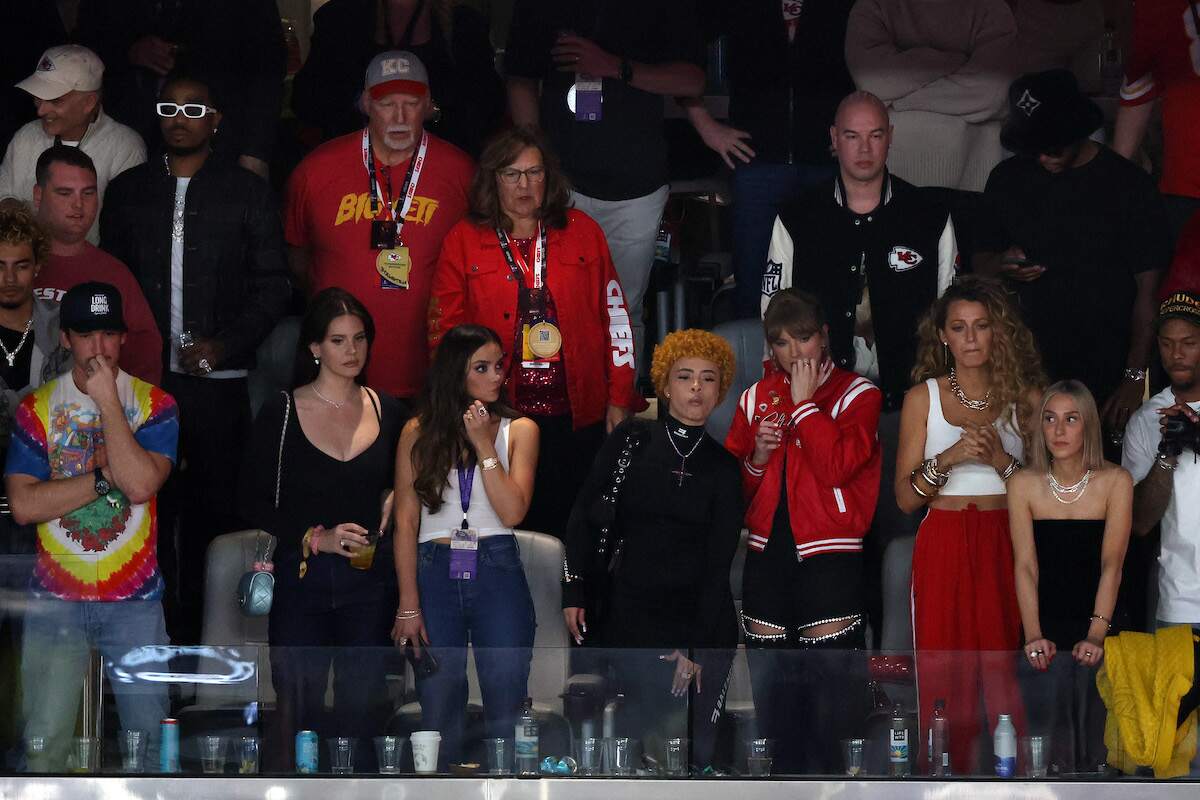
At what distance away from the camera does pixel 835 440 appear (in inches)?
226

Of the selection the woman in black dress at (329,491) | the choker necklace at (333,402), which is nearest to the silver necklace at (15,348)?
the woman in black dress at (329,491)

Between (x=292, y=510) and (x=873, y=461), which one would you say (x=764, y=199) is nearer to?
(x=873, y=461)

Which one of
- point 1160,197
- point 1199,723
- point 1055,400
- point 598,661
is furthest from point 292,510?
point 1160,197

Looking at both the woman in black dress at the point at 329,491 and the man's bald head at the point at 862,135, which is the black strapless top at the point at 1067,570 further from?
the woman in black dress at the point at 329,491

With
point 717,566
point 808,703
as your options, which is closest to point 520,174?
point 717,566

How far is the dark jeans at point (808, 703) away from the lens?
5227 millimetres

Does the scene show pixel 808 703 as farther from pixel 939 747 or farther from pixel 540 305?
pixel 540 305

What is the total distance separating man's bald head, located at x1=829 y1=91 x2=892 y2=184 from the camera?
6680 millimetres

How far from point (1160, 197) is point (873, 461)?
75.8 inches

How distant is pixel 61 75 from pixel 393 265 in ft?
4.53

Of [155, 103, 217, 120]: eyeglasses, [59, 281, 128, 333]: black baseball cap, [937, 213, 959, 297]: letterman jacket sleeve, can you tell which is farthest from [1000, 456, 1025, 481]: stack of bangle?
[155, 103, 217, 120]: eyeglasses

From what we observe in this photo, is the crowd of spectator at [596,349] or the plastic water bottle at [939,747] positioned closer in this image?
the plastic water bottle at [939,747]

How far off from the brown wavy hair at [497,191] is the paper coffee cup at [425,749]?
1.93 meters

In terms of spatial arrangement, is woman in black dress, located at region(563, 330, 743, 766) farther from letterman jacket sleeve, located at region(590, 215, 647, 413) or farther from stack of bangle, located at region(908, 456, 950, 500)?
letterman jacket sleeve, located at region(590, 215, 647, 413)
